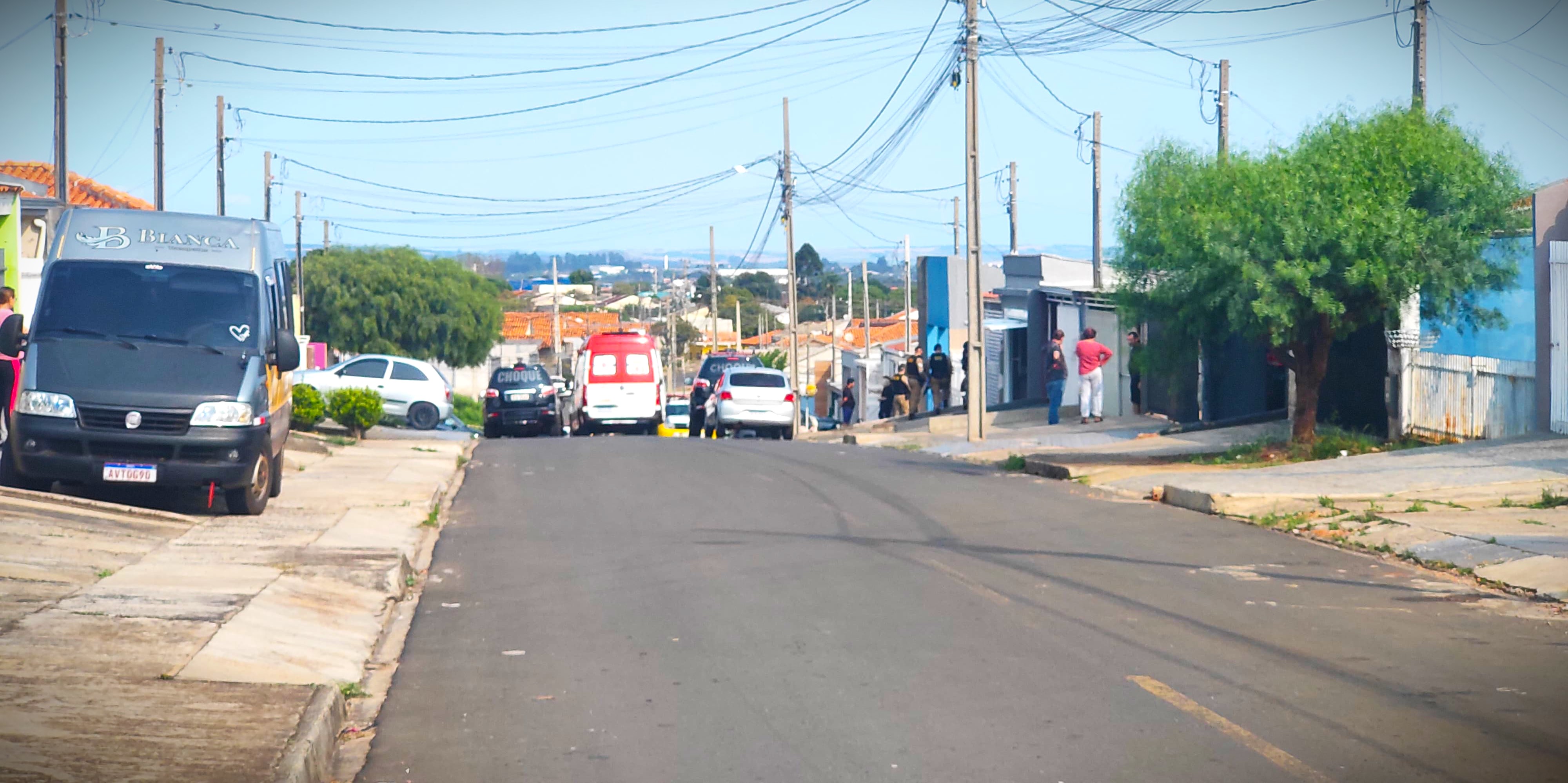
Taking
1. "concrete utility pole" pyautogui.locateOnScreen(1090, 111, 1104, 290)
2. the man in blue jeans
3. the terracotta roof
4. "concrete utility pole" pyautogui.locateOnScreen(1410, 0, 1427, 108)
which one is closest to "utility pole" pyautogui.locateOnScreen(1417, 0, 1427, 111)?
"concrete utility pole" pyautogui.locateOnScreen(1410, 0, 1427, 108)

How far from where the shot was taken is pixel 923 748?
19.8 feet

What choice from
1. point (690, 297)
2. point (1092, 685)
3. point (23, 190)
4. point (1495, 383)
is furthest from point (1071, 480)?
point (690, 297)

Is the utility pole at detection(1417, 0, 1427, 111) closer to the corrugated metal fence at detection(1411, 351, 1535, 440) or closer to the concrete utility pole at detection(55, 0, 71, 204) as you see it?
the corrugated metal fence at detection(1411, 351, 1535, 440)

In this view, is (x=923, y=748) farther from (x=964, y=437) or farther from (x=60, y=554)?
A: (x=964, y=437)

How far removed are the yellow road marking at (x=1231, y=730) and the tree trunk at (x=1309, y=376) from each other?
11.5 metres

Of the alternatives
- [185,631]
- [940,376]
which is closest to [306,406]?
[940,376]

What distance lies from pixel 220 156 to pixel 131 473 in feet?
92.1

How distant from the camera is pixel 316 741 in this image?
5.91 meters

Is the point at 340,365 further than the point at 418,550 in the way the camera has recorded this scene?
Yes

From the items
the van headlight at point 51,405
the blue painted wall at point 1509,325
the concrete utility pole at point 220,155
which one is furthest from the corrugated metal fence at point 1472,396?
the concrete utility pole at point 220,155

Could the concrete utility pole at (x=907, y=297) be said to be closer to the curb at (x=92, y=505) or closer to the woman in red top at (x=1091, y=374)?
the woman in red top at (x=1091, y=374)

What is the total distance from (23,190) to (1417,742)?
76.0 ft

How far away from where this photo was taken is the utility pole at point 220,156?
3709cm

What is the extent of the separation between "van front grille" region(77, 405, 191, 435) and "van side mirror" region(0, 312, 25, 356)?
0.93 m
